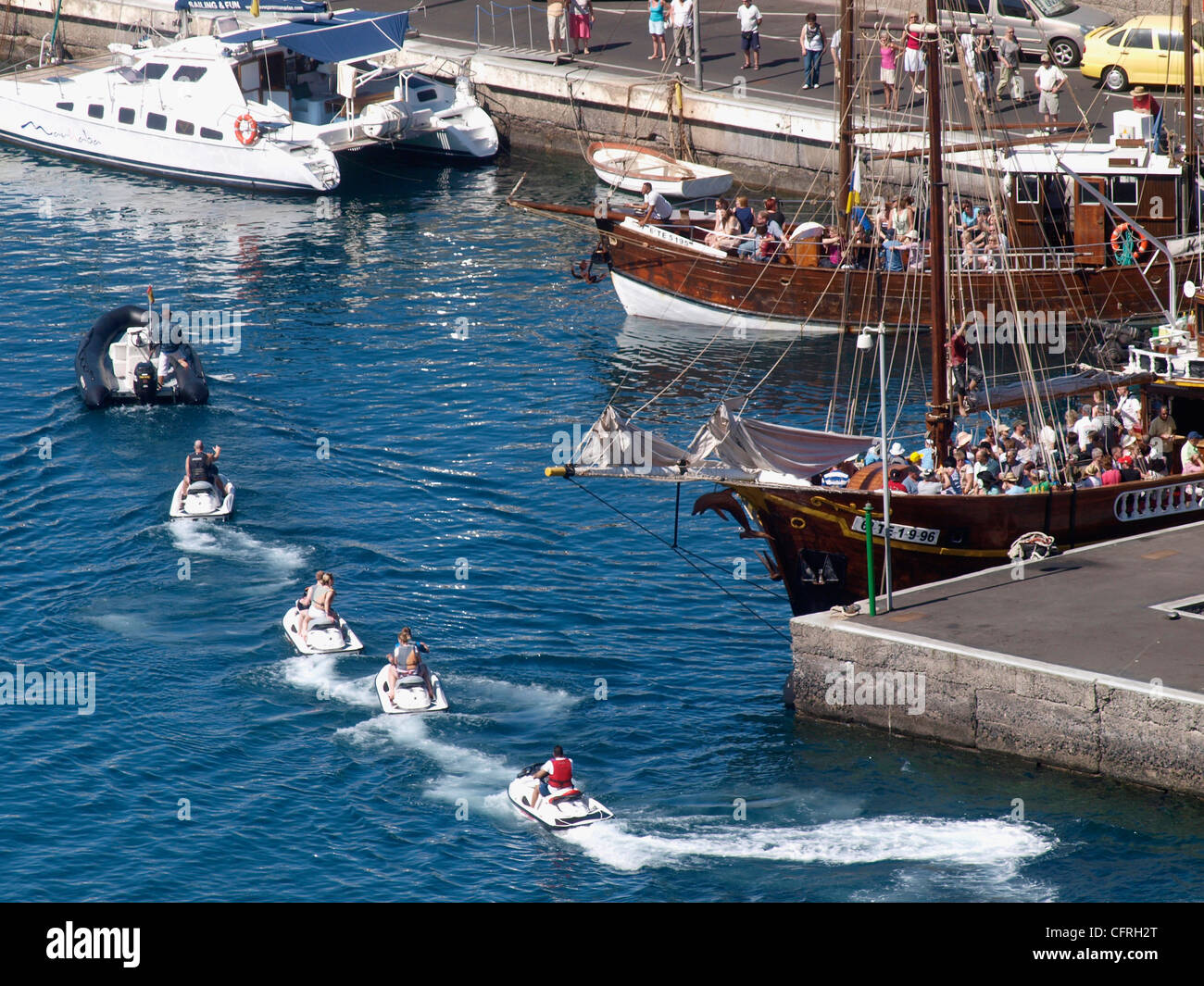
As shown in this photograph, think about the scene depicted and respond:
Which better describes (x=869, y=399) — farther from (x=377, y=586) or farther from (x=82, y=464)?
(x=82, y=464)

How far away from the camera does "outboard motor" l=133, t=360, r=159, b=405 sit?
47.2 m

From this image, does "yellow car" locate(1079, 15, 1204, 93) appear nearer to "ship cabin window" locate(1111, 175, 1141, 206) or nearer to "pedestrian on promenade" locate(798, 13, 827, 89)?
"pedestrian on promenade" locate(798, 13, 827, 89)

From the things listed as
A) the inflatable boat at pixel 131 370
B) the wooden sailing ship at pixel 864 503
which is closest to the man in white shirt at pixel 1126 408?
the wooden sailing ship at pixel 864 503

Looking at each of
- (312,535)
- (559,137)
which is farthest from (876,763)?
(559,137)

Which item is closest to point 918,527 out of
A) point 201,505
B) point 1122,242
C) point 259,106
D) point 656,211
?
point 201,505

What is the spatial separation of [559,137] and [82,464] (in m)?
32.1

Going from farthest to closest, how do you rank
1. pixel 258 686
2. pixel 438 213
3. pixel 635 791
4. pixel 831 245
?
pixel 438 213 < pixel 831 245 < pixel 258 686 < pixel 635 791

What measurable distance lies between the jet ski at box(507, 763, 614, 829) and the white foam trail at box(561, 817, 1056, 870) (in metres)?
0.18

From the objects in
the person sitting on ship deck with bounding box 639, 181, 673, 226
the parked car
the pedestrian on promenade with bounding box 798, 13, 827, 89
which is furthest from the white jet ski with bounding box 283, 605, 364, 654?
the parked car

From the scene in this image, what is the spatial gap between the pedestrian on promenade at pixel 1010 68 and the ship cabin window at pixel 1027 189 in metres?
10.5

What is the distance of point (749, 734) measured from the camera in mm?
31844

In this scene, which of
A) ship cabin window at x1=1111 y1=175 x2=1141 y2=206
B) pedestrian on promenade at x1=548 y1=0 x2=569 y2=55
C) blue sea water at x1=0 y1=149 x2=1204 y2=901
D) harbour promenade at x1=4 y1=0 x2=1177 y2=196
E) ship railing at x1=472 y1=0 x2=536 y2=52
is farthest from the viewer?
ship railing at x1=472 y1=0 x2=536 y2=52

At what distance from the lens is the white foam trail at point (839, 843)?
2762 centimetres

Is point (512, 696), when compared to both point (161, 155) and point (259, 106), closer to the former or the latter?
point (259, 106)
